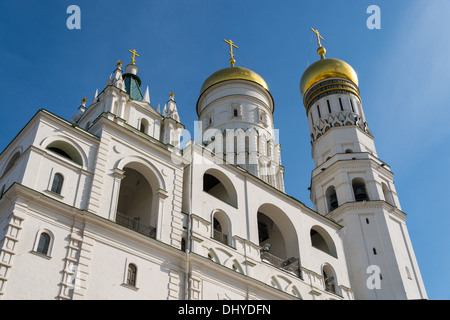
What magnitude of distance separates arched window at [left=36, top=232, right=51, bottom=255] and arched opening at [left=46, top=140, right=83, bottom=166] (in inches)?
126

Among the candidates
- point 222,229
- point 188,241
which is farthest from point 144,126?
point 188,241

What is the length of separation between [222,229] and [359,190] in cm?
1059

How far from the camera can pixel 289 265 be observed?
22.2 metres

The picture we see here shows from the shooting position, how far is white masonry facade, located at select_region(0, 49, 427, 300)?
15625mm

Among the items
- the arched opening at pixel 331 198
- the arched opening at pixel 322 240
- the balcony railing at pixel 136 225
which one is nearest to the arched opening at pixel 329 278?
the arched opening at pixel 322 240

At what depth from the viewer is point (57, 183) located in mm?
16891

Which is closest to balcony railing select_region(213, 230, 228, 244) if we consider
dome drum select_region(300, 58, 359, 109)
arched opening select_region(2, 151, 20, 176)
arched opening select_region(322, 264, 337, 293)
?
arched opening select_region(322, 264, 337, 293)

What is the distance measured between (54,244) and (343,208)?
16027mm

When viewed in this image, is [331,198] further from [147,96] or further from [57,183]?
[57,183]

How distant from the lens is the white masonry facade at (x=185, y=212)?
1562 centimetres

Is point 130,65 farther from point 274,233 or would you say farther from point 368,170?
point 368,170

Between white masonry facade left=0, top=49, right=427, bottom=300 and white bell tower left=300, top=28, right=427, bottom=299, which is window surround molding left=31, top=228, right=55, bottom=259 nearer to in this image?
white masonry facade left=0, top=49, right=427, bottom=300
